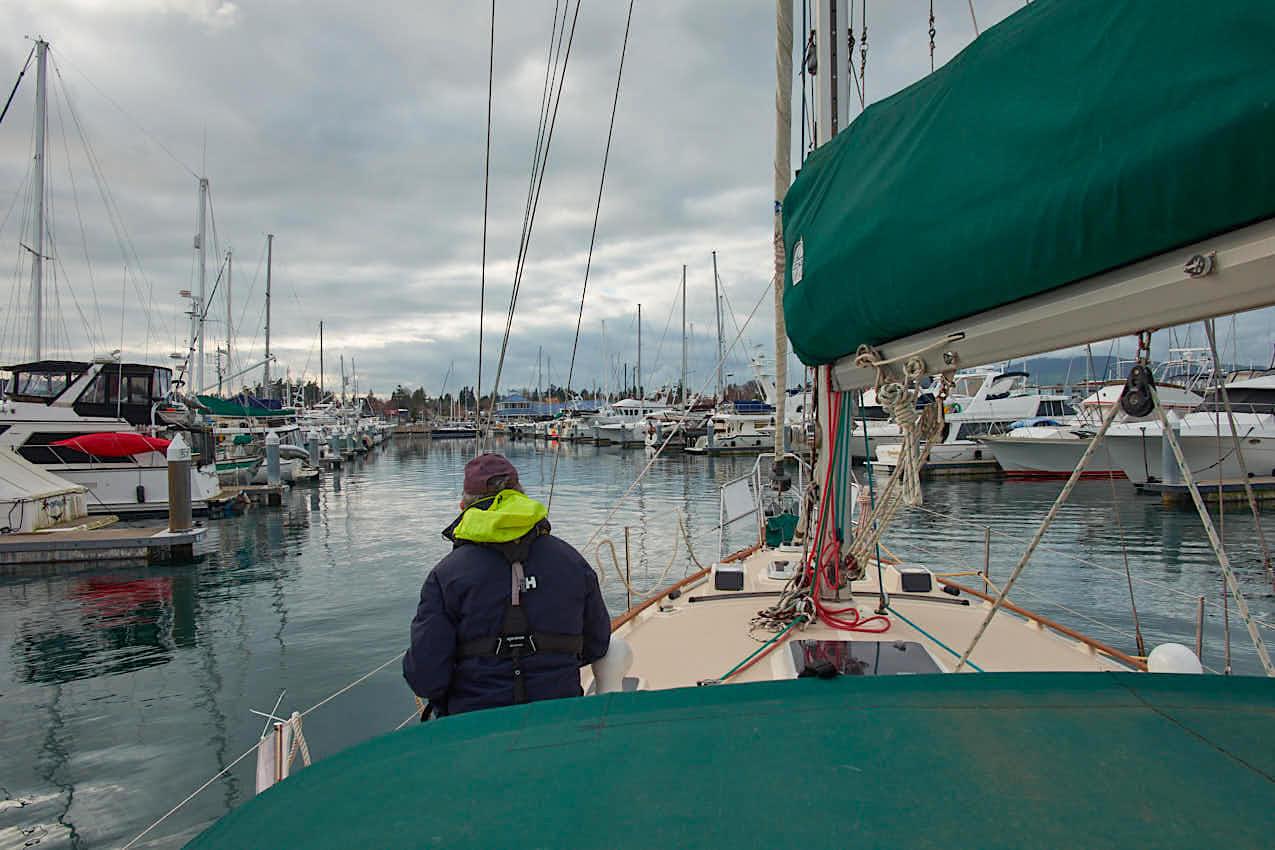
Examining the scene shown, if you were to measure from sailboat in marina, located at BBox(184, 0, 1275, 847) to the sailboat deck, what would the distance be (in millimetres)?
1331

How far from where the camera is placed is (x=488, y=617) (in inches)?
92.0

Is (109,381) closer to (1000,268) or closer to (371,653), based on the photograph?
(371,653)

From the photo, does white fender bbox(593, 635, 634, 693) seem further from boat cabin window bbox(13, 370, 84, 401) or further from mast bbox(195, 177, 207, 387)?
mast bbox(195, 177, 207, 387)

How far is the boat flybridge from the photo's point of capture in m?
17.5

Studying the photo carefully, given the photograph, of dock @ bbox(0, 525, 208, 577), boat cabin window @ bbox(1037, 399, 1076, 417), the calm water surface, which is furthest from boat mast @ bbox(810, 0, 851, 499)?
boat cabin window @ bbox(1037, 399, 1076, 417)

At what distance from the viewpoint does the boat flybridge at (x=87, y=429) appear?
17516mm

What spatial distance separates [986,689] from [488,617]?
5.04 feet

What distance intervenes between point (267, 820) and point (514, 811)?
55 centimetres

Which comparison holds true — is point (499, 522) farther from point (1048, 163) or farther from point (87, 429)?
point (87, 429)

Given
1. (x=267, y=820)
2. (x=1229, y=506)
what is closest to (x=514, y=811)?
(x=267, y=820)

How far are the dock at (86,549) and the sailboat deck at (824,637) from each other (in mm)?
12347

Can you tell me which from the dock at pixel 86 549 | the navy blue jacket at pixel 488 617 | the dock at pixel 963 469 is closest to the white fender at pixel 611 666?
the navy blue jacket at pixel 488 617

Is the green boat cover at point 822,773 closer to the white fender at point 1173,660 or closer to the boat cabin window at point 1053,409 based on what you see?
the white fender at point 1173,660

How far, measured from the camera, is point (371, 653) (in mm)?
8539
